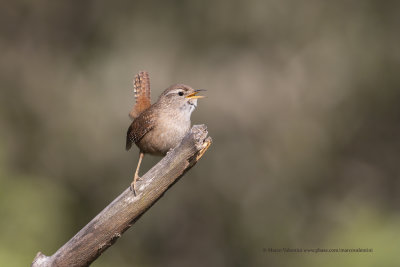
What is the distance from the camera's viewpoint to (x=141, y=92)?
4574 millimetres

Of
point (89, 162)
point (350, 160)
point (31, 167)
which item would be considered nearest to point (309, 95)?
point (350, 160)

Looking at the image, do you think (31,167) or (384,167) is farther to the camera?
(384,167)

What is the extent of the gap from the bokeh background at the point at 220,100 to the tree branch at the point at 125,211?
14.2ft

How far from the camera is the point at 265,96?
7812 mm

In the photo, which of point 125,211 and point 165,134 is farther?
point 165,134

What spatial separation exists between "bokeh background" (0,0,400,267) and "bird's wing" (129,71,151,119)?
2605mm

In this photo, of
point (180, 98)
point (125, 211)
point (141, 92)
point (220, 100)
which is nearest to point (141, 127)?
point (180, 98)

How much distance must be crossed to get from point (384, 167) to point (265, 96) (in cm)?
211

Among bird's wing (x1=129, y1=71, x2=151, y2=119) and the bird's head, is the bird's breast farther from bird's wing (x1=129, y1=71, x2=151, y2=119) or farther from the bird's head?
bird's wing (x1=129, y1=71, x2=151, y2=119)

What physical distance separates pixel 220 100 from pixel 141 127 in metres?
3.68

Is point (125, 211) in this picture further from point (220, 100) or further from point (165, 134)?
point (220, 100)

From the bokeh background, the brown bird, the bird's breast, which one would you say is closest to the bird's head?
the brown bird

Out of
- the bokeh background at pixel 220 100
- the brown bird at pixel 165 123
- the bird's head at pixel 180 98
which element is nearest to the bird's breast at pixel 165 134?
the brown bird at pixel 165 123

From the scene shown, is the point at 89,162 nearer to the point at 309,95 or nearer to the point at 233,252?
the point at 233,252
